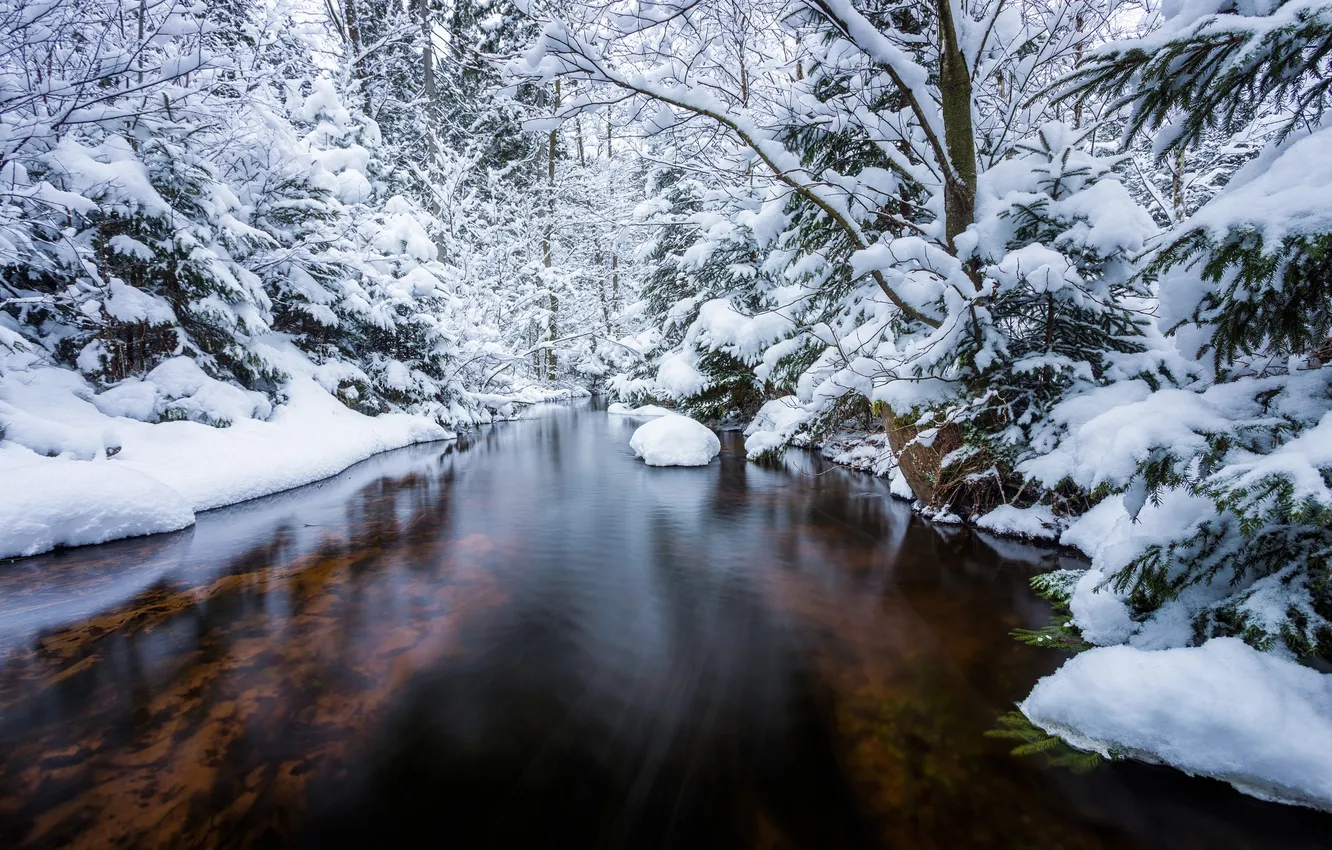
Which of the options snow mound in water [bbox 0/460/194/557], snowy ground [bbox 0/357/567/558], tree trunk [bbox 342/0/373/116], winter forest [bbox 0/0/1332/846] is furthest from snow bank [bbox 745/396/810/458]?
tree trunk [bbox 342/0/373/116]

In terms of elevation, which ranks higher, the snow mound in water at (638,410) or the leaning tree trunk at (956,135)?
the leaning tree trunk at (956,135)

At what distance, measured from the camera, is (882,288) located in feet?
13.9

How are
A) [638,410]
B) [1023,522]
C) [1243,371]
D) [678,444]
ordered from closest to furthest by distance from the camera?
[1243,371], [1023,522], [678,444], [638,410]

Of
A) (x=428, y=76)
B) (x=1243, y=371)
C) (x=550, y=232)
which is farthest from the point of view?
(x=550, y=232)

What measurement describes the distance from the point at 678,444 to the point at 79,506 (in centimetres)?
678

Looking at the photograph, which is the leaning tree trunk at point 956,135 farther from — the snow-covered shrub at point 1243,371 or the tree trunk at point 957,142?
the snow-covered shrub at point 1243,371

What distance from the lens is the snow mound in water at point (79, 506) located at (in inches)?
158

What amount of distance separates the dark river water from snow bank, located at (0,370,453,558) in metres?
0.27

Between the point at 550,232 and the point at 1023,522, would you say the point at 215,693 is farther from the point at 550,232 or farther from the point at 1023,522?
the point at 550,232

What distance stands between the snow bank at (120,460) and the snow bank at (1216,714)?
6.89 m

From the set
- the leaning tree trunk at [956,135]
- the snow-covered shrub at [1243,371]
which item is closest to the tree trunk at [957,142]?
the leaning tree trunk at [956,135]

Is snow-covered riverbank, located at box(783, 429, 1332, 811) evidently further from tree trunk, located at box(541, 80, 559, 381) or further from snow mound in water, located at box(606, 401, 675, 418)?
tree trunk, located at box(541, 80, 559, 381)

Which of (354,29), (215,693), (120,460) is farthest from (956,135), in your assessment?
(354,29)

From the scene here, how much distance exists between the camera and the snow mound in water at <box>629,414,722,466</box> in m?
8.65
